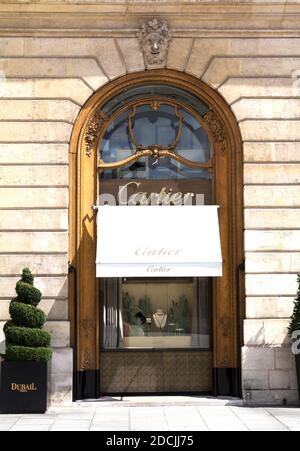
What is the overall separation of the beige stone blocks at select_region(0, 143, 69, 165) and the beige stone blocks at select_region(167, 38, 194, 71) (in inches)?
102

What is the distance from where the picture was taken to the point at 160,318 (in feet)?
45.3

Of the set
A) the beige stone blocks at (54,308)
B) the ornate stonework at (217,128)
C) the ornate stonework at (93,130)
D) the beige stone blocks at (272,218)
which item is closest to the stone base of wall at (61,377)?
the beige stone blocks at (54,308)

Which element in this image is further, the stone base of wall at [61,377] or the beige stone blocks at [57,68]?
the beige stone blocks at [57,68]

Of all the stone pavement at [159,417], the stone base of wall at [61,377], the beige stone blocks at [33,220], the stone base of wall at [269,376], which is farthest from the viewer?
the beige stone blocks at [33,220]

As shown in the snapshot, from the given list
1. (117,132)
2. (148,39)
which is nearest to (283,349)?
(117,132)

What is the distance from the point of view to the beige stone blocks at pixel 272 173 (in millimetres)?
13578

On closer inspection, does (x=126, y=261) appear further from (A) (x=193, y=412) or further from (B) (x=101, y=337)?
(A) (x=193, y=412)

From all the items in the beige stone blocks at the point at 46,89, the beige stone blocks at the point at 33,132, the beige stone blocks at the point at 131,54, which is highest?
the beige stone blocks at the point at 131,54

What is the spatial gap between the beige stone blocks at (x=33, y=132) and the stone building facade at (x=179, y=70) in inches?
0.7

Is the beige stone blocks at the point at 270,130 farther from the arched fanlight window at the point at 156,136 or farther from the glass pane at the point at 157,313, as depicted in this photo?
the glass pane at the point at 157,313

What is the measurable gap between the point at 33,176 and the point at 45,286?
2.04 m

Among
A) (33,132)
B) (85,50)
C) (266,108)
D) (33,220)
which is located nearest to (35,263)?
(33,220)

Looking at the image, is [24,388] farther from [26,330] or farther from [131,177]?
[131,177]

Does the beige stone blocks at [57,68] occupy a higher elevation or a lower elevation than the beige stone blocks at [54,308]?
higher
